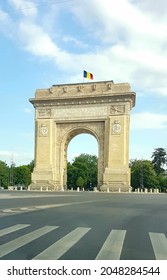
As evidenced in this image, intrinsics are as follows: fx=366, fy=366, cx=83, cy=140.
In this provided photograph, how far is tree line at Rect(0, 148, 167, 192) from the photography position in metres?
82.9

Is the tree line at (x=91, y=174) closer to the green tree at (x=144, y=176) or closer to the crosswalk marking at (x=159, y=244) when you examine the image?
the green tree at (x=144, y=176)

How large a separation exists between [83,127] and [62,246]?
4568cm

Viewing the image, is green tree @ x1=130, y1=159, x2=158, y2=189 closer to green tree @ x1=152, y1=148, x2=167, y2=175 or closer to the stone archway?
green tree @ x1=152, y1=148, x2=167, y2=175

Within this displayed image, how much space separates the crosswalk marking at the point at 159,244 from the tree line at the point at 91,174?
68.4 m

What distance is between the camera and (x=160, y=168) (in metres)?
102

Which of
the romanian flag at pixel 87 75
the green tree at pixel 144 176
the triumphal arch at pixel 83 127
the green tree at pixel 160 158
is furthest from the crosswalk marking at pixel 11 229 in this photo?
the green tree at pixel 160 158

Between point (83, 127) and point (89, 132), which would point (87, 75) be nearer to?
point (83, 127)

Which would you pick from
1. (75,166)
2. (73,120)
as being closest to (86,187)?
(75,166)

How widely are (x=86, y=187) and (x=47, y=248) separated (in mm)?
89389

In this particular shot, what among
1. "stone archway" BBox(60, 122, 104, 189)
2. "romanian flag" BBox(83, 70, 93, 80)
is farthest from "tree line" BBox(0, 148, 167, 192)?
"romanian flag" BBox(83, 70, 93, 80)

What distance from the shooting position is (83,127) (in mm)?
51938

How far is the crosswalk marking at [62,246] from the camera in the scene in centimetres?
548
